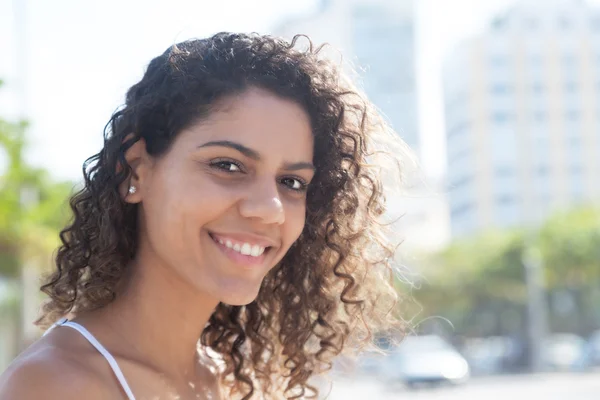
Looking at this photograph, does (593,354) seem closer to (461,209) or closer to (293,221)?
(293,221)

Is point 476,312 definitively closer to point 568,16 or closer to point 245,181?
point 245,181

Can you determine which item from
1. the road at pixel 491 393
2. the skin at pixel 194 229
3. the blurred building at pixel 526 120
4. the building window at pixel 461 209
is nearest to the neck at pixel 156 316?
the skin at pixel 194 229

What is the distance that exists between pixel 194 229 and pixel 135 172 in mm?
250

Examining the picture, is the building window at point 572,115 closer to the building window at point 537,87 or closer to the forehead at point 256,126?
the building window at point 537,87

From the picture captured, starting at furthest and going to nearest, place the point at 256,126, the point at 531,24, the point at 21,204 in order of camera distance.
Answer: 1. the point at 531,24
2. the point at 21,204
3. the point at 256,126

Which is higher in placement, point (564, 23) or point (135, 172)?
point (564, 23)

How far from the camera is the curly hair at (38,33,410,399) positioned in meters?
2.07

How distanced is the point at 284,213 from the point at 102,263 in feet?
1.53

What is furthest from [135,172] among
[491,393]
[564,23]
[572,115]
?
[564,23]

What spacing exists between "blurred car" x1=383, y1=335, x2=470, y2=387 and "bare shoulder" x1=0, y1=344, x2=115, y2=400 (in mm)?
21235

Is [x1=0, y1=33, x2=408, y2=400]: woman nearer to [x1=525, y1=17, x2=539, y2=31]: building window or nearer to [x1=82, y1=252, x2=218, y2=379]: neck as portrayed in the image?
[x1=82, y1=252, x2=218, y2=379]: neck

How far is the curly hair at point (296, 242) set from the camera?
6.81ft

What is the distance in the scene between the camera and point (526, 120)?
279ft

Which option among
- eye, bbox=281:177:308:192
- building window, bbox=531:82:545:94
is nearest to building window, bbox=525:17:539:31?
building window, bbox=531:82:545:94
